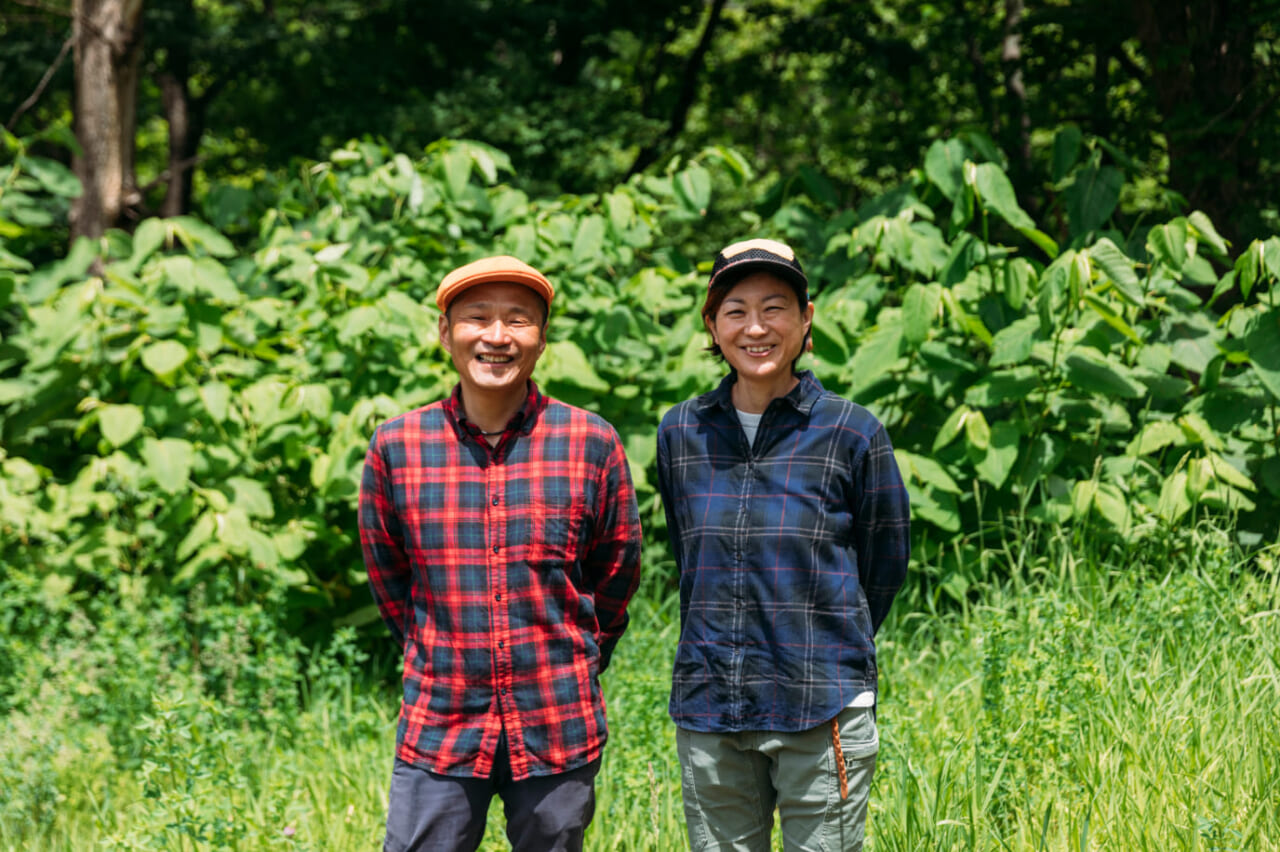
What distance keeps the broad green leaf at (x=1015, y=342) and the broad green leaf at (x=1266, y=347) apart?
0.61 m

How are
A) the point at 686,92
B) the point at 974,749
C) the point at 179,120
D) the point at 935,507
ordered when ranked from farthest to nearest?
1. the point at 179,120
2. the point at 686,92
3. the point at 935,507
4. the point at 974,749

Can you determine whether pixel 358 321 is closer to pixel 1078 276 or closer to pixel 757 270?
pixel 757 270

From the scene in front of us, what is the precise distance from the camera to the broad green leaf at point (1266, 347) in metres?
3.23

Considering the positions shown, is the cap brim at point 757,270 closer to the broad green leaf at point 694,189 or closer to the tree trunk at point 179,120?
the broad green leaf at point 694,189

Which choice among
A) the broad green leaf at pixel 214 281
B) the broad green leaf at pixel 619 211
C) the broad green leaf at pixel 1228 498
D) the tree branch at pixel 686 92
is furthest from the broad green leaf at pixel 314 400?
the tree branch at pixel 686 92

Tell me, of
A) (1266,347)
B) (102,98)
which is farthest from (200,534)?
(1266,347)

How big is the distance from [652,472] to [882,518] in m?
2.20

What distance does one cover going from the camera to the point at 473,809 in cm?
201

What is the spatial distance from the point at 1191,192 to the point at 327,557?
162 inches

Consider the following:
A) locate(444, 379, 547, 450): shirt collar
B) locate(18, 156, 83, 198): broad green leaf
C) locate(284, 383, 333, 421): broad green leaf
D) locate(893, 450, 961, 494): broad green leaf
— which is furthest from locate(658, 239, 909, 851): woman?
locate(18, 156, 83, 198): broad green leaf

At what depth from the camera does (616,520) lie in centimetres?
219

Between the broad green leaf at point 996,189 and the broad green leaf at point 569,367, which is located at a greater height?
the broad green leaf at point 996,189

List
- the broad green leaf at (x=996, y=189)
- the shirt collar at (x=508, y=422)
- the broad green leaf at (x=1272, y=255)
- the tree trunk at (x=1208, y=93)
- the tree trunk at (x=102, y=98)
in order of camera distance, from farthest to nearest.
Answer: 1. the tree trunk at (x=102, y=98)
2. the tree trunk at (x=1208, y=93)
3. the broad green leaf at (x=996, y=189)
4. the broad green leaf at (x=1272, y=255)
5. the shirt collar at (x=508, y=422)

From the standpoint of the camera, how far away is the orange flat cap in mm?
2057
